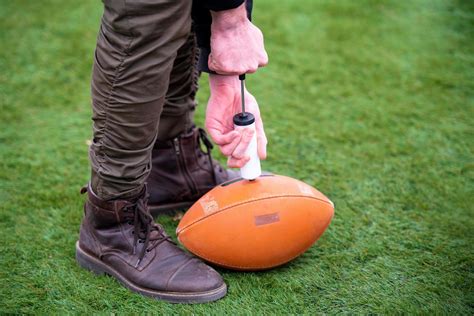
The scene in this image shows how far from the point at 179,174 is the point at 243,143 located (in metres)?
0.44

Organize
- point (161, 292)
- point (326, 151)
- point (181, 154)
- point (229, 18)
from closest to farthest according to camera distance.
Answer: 1. point (229, 18)
2. point (161, 292)
3. point (181, 154)
4. point (326, 151)

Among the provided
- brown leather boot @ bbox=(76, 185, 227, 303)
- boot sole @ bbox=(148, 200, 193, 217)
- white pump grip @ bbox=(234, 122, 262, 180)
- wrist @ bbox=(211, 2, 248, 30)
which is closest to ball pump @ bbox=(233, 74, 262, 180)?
white pump grip @ bbox=(234, 122, 262, 180)

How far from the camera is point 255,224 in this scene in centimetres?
161

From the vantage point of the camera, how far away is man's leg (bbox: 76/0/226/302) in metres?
1.35

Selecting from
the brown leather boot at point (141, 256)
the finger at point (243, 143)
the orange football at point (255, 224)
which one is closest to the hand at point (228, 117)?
the finger at point (243, 143)

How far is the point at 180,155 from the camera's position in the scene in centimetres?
196

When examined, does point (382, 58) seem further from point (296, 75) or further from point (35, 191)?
point (35, 191)

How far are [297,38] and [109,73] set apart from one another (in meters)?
2.04

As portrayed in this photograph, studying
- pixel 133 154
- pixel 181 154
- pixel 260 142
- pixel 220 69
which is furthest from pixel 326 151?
pixel 133 154

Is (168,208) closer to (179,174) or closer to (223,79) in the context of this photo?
(179,174)

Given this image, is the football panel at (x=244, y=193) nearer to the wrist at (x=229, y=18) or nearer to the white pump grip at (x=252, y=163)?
the white pump grip at (x=252, y=163)

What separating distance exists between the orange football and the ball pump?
0.04m

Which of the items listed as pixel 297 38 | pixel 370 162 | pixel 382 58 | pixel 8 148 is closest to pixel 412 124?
pixel 370 162

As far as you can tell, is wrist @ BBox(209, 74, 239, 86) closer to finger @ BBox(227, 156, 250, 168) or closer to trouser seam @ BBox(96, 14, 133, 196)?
finger @ BBox(227, 156, 250, 168)
